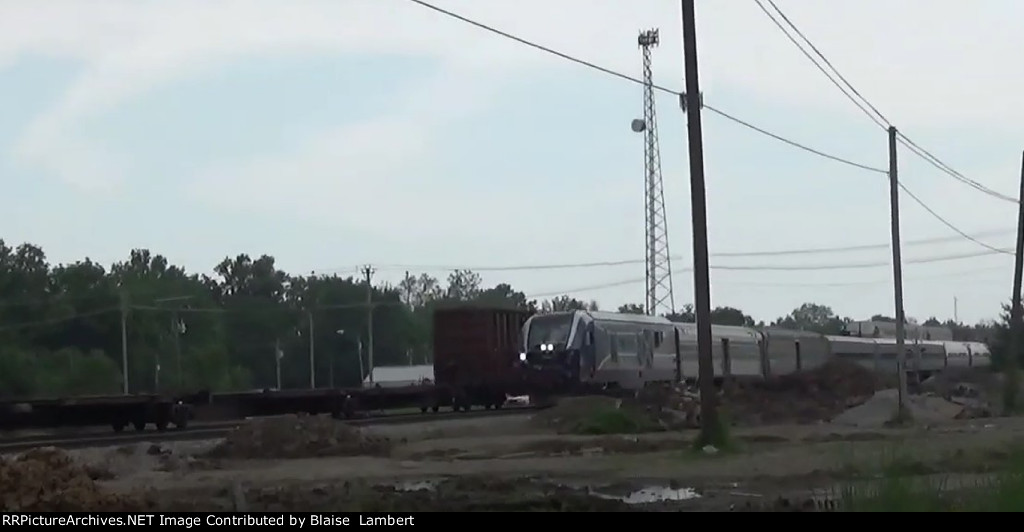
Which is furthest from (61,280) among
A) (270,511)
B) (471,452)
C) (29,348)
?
(270,511)

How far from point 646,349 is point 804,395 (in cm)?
520

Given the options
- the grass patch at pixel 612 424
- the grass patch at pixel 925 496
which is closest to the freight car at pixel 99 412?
the grass patch at pixel 612 424

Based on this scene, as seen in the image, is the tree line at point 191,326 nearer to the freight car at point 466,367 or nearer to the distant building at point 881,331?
the distant building at point 881,331

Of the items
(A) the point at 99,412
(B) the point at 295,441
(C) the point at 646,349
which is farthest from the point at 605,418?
(C) the point at 646,349

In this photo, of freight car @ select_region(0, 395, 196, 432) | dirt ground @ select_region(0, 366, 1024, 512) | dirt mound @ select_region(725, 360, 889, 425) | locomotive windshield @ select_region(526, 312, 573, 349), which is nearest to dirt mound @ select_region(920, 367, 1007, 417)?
dirt mound @ select_region(725, 360, 889, 425)

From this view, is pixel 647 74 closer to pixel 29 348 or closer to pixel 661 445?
pixel 661 445

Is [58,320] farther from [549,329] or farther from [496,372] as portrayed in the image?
[549,329]

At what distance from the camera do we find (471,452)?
22969mm

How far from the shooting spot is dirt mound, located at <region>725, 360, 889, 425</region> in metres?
35.0

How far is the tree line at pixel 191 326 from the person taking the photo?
269 feet

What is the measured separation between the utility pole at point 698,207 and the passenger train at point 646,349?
17.4m

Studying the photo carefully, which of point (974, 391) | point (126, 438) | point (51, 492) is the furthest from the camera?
point (974, 391)

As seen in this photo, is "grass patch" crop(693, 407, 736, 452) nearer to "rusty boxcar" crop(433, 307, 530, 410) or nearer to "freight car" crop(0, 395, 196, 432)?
"freight car" crop(0, 395, 196, 432)

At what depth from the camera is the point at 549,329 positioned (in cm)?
4194
